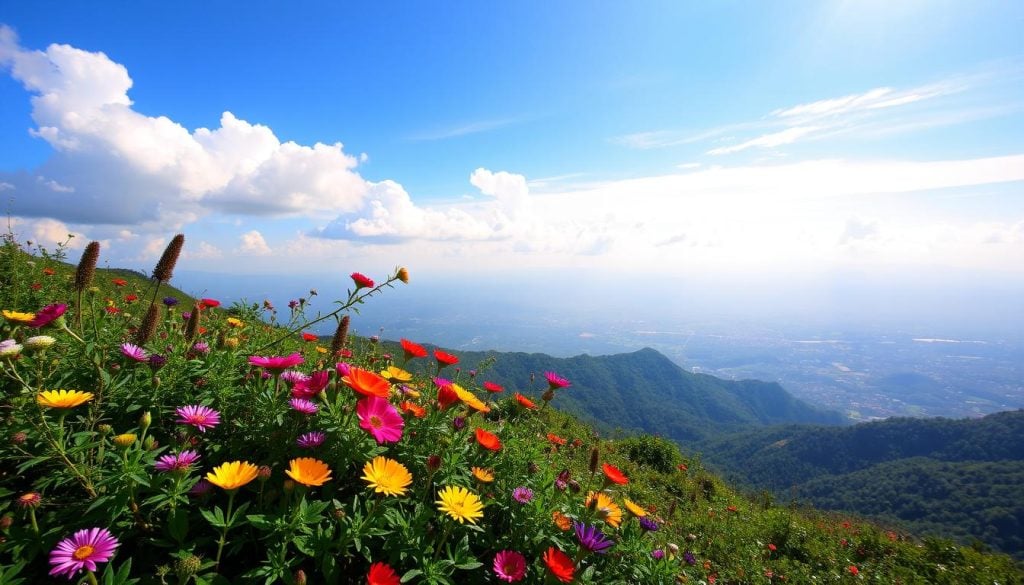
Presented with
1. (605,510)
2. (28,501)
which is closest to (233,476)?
(28,501)

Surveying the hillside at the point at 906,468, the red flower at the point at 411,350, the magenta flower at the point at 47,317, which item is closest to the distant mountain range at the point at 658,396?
the hillside at the point at 906,468

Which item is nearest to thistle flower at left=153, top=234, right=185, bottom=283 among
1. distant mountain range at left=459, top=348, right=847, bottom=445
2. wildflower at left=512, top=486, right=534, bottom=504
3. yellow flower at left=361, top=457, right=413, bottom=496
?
yellow flower at left=361, top=457, right=413, bottom=496

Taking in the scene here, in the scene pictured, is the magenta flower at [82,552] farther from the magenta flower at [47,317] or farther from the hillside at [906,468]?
the hillside at [906,468]

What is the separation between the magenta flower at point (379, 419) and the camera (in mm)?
1853

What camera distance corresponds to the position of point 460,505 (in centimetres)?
190

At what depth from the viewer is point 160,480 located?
1692mm

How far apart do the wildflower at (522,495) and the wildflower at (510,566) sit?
369 mm

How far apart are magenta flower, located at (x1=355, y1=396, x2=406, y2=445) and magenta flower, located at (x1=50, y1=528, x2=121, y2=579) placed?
0.86 m

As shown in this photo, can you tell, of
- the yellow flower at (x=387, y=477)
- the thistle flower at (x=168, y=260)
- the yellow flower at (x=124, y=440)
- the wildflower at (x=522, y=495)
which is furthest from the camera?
the thistle flower at (x=168, y=260)

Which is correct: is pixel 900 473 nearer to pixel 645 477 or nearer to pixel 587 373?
pixel 587 373

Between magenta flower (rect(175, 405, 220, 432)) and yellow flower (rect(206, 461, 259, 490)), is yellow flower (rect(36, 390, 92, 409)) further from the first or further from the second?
yellow flower (rect(206, 461, 259, 490))

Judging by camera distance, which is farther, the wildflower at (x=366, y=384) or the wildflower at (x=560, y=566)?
the wildflower at (x=366, y=384)

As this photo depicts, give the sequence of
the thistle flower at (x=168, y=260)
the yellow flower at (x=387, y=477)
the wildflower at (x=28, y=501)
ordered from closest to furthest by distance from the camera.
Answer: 1. the wildflower at (x=28, y=501)
2. the yellow flower at (x=387, y=477)
3. the thistle flower at (x=168, y=260)

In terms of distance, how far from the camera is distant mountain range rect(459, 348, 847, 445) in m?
103
